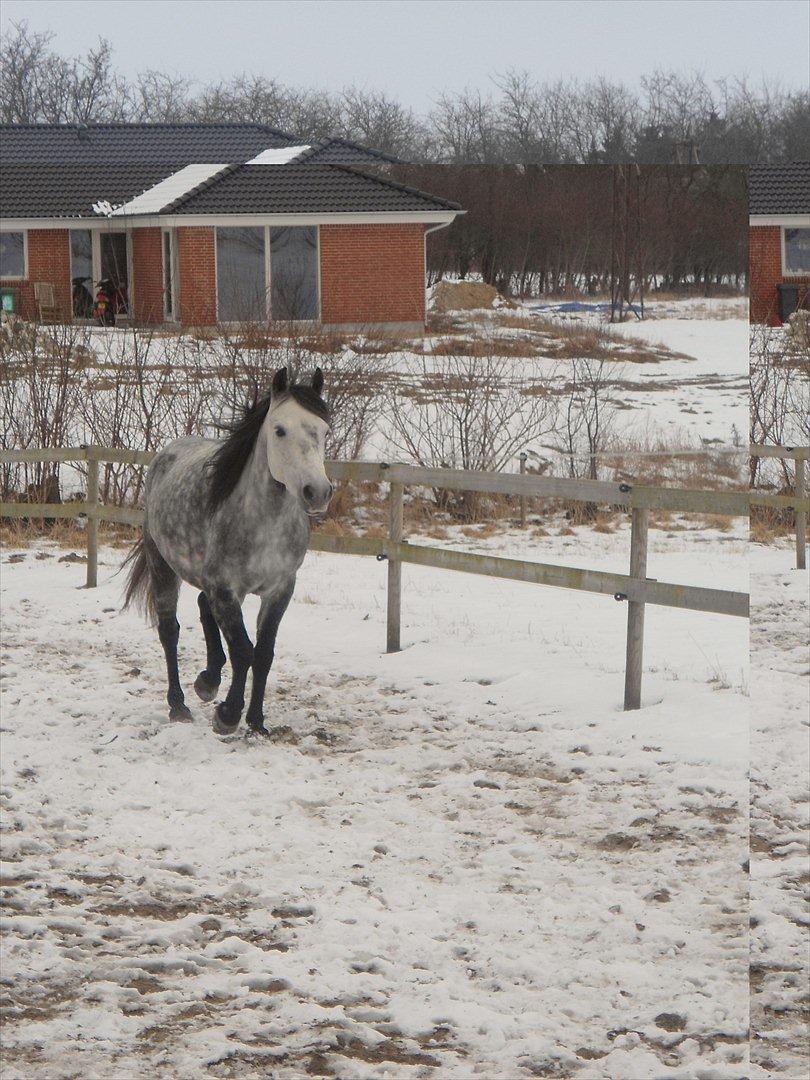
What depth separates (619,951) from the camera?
1.49 m

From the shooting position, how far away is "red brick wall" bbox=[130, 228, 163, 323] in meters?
1.43

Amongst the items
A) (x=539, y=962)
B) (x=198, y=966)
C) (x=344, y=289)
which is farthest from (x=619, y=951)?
(x=344, y=289)

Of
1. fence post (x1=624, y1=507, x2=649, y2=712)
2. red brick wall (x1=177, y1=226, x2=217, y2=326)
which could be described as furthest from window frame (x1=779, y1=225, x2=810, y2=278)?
red brick wall (x1=177, y1=226, x2=217, y2=326)

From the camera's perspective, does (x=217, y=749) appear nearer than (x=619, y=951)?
No

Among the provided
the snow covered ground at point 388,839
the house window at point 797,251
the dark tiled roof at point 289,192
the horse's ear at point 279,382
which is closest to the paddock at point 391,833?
the snow covered ground at point 388,839

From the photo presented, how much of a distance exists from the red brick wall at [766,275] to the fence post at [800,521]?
8.2 inches

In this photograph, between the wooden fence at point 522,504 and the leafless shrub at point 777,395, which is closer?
the leafless shrub at point 777,395

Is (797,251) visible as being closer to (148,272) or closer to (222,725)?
(148,272)

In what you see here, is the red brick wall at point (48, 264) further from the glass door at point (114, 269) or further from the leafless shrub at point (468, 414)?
the leafless shrub at point (468, 414)

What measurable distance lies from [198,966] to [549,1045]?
47cm

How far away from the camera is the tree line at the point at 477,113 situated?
1352 millimetres

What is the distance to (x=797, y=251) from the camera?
1550mm

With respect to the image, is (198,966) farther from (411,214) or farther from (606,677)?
(411,214)

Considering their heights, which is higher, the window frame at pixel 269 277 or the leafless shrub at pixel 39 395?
the window frame at pixel 269 277
